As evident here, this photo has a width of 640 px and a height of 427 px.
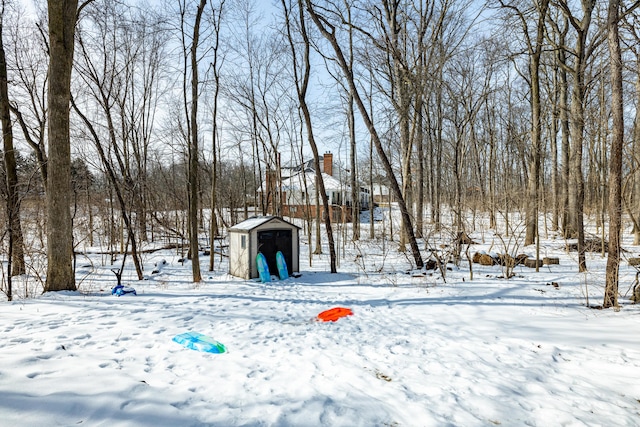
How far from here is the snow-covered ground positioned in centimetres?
248

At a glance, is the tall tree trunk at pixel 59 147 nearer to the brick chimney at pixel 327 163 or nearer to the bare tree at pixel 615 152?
the bare tree at pixel 615 152

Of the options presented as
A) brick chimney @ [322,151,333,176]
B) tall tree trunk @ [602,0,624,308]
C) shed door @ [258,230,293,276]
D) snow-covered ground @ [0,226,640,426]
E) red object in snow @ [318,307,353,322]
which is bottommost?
red object in snow @ [318,307,353,322]

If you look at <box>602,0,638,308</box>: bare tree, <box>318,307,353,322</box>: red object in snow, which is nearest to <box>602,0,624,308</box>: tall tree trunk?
<box>602,0,638,308</box>: bare tree

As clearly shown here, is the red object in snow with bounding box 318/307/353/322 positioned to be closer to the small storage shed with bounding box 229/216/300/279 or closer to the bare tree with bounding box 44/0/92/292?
the small storage shed with bounding box 229/216/300/279

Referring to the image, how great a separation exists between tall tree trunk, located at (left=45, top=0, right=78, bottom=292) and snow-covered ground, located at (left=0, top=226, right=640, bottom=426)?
0.61m

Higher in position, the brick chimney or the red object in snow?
the brick chimney

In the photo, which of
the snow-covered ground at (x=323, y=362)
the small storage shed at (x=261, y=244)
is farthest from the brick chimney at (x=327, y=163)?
the snow-covered ground at (x=323, y=362)

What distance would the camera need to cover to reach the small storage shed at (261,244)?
8.62 meters

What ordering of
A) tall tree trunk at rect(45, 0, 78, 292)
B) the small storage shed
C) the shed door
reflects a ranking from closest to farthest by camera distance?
tall tree trunk at rect(45, 0, 78, 292)
the small storage shed
the shed door

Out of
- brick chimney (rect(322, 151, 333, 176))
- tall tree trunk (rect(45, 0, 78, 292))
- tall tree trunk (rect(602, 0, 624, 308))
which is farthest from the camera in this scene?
brick chimney (rect(322, 151, 333, 176))

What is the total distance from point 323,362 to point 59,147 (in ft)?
19.4

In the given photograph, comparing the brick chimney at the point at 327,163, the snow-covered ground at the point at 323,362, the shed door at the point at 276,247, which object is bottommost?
the snow-covered ground at the point at 323,362

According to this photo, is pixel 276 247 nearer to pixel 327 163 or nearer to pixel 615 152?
pixel 615 152

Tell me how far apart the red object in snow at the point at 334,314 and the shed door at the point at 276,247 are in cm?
Answer: 375
